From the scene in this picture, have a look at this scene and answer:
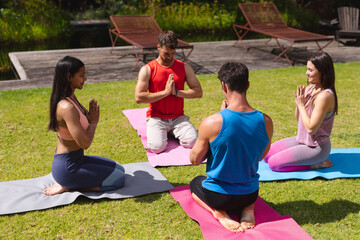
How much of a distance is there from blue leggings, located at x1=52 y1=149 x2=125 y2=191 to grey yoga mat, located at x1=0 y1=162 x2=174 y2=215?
0.09m

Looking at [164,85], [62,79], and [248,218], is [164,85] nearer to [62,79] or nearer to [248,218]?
[62,79]

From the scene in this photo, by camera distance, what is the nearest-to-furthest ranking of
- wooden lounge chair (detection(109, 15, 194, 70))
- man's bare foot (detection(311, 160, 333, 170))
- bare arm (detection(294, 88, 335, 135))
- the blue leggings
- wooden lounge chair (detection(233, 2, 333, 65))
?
the blue leggings → bare arm (detection(294, 88, 335, 135)) → man's bare foot (detection(311, 160, 333, 170)) → wooden lounge chair (detection(109, 15, 194, 70)) → wooden lounge chair (detection(233, 2, 333, 65))

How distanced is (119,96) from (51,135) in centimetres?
202

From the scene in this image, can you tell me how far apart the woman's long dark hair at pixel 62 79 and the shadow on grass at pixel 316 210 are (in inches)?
87.3

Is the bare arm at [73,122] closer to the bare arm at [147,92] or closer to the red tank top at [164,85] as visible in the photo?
the bare arm at [147,92]

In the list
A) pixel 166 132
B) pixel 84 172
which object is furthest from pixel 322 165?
pixel 84 172

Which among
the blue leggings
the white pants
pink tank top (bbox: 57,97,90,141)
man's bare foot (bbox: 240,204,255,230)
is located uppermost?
pink tank top (bbox: 57,97,90,141)

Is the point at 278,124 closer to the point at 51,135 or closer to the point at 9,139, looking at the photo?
the point at 51,135

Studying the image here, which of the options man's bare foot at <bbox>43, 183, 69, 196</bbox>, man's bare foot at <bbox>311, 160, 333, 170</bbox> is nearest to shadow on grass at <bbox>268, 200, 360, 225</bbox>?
man's bare foot at <bbox>311, 160, 333, 170</bbox>

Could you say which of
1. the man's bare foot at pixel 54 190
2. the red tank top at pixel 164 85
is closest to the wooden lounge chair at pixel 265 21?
the red tank top at pixel 164 85

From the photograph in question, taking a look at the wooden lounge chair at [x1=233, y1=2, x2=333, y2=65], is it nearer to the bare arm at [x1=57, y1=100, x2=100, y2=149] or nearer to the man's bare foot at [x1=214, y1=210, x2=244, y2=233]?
the man's bare foot at [x1=214, y1=210, x2=244, y2=233]

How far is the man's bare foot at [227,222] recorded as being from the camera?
313 centimetres

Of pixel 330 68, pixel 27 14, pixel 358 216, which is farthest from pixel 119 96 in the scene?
pixel 27 14

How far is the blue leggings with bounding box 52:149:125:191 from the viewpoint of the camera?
3523 mm
